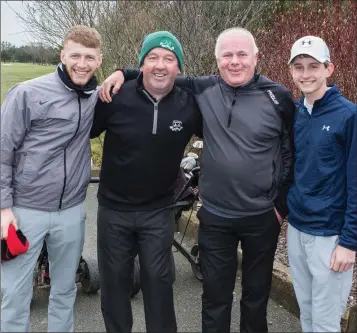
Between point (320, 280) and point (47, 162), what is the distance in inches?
71.5

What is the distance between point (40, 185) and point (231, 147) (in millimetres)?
1249

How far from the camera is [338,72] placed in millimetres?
5766

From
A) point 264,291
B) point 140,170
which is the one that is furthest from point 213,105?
point 264,291

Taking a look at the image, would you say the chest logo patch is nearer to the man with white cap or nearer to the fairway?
the man with white cap

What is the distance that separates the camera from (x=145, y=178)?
3148 millimetres

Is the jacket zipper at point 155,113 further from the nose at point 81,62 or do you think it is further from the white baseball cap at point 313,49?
the white baseball cap at point 313,49

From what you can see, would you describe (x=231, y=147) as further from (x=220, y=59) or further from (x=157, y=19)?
(x=157, y=19)

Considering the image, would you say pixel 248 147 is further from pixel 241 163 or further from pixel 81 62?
pixel 81 62

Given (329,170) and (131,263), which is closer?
(329,170)

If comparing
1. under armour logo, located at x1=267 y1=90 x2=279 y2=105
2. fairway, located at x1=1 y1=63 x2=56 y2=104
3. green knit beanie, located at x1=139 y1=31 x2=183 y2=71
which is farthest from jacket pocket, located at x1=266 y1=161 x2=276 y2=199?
fairway, located at x1=1 y1=63 x2=56 y2=104

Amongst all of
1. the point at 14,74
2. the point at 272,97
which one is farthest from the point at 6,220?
the point at 14,74

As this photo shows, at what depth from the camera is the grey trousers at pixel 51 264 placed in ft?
9.59

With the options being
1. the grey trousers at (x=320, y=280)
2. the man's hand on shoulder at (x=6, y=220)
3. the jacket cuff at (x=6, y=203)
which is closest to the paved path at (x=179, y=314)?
the grey trousers at (x=320, y=280)

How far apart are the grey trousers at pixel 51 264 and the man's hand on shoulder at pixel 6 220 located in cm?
8
